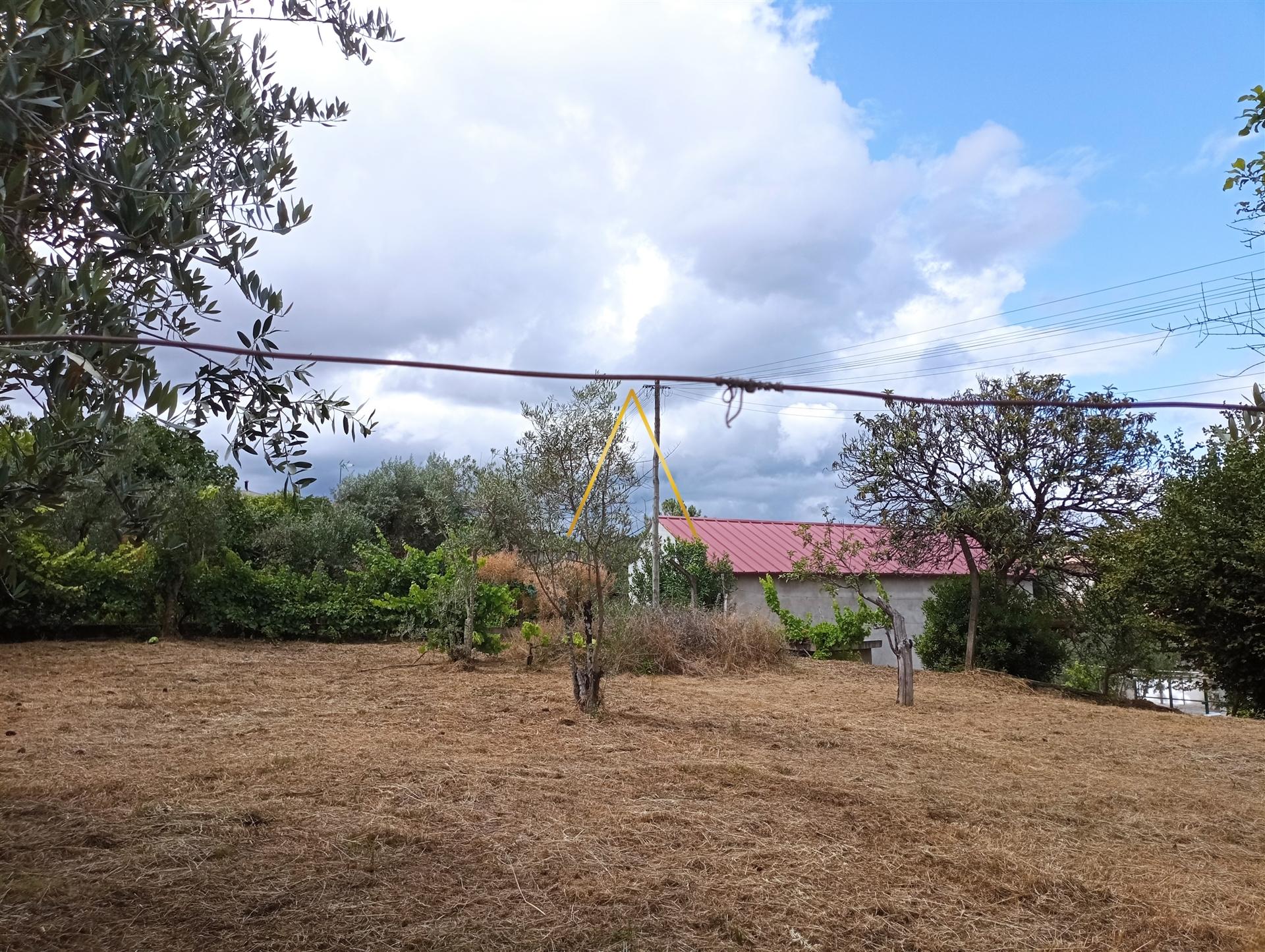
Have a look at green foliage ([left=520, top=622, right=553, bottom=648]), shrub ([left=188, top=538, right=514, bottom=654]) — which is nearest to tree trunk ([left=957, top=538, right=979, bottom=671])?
green foliage ([left=520, top=622, right=553, bottom=648])

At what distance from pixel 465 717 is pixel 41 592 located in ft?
31.1

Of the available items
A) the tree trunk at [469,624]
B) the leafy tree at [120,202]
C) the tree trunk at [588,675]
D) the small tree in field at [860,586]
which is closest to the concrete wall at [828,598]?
the small tree in field at [860,586]

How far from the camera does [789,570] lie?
22.6m

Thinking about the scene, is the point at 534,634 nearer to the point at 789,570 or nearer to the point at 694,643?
the point at 694,643

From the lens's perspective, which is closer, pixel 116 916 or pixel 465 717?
pixel 116 916

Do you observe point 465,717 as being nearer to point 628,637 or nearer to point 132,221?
point 628,637

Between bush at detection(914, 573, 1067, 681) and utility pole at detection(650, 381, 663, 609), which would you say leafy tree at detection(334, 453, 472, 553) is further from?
bush at detection(914, 573, 1067, 681)

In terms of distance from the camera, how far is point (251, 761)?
6320 mm

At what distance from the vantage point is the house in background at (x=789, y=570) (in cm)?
2175

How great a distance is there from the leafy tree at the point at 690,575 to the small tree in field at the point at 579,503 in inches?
392

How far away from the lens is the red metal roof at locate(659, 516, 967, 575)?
22.1 meters

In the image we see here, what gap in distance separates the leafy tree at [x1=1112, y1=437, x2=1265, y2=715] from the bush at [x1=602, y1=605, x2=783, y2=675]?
17.6 feet

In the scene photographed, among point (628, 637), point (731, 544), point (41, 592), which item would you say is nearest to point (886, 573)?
point (731, 544)

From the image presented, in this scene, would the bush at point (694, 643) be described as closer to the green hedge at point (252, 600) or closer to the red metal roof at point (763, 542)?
the green hedge at point (252, 600)
